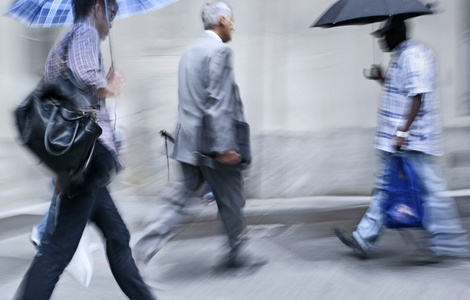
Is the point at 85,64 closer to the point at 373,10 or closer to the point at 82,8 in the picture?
the point at 82,8

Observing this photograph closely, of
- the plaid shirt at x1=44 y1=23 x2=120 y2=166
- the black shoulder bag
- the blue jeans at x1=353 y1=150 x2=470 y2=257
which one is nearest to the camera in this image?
the black shoulder bag

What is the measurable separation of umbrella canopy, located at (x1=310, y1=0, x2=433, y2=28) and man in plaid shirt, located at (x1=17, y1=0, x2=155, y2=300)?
189 cm

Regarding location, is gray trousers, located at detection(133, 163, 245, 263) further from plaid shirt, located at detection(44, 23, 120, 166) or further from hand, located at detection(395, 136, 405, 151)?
plaid shirt, located at detection(44, 23, 120, 166)

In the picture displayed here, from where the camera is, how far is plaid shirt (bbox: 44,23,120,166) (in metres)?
3.38

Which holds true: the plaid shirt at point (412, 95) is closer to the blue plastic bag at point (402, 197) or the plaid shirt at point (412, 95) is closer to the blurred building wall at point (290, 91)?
the blue plastic bag at point (402, 197)

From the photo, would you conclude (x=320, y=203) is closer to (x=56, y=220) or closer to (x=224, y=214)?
(x=224, y=214)

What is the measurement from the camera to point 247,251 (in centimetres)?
547

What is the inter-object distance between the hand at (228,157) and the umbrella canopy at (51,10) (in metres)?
1.00

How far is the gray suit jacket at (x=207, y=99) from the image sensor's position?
15.4 ft

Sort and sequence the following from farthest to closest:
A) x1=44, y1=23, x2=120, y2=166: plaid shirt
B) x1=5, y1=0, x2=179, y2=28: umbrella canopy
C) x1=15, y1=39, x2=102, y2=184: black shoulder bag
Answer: x1=5, y1=0, x2=179, y2=28: umbrella canopy < x1=44, y1=23, x2=120, y2=166: plaid shirt < x1=15, y1=39, x2=102, y2=184: black shoulder bag

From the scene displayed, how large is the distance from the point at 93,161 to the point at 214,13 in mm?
1817

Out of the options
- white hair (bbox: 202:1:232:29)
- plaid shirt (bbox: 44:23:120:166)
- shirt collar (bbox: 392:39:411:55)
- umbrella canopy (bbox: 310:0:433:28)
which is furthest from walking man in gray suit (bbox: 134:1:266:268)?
plaid shirt (bbox: 44:23:120:166)

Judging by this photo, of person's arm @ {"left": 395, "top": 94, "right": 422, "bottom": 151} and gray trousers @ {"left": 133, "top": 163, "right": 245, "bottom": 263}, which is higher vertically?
person's arm @ {"left": 395, "top": 94, "right": 422, "bottom": 151}

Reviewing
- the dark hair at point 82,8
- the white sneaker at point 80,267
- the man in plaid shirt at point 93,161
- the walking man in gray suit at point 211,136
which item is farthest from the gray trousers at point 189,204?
the dark hair at point 82,8
